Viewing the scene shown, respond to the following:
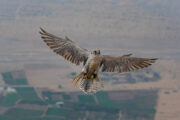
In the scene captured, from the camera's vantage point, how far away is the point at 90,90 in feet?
15.0

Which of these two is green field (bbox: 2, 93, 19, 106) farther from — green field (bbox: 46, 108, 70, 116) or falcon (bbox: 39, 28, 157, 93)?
falcon (bbox: 39, 28, 157, 93)

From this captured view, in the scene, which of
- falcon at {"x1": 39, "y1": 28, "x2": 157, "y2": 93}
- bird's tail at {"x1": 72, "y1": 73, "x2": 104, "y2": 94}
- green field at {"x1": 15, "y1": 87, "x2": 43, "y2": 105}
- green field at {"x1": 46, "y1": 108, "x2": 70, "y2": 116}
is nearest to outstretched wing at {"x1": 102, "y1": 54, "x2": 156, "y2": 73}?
falcon at {"x1": 39, "y1": 28, "x2": 157, "y2": 93}

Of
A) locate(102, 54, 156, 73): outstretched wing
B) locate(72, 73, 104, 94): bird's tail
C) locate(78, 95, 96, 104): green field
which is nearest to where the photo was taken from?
locate(72, 73, 104, 94): bird's tail

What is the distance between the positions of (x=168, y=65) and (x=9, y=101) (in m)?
11.9

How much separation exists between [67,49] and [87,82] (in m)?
0.72

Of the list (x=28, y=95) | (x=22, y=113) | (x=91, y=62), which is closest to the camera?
(x=91, y=62)

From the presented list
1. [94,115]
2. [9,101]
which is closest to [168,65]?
[94,115]

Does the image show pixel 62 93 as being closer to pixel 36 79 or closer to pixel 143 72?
pixel 36 79

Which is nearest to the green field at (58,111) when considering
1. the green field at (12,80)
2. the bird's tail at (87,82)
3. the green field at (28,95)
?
the green field at (28,95)

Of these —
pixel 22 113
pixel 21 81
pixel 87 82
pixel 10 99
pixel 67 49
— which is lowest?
pixel 22 113

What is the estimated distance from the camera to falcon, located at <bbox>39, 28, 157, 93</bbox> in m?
4.71

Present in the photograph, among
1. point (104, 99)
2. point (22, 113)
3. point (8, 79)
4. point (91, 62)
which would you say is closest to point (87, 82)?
point (91, 62)

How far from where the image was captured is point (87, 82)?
4.77 metres

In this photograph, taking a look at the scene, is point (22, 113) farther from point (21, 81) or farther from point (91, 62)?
point (91, 62)
